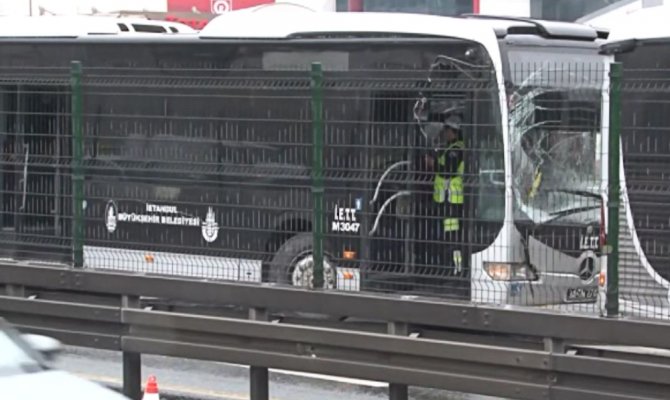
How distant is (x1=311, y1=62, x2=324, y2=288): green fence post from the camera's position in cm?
853

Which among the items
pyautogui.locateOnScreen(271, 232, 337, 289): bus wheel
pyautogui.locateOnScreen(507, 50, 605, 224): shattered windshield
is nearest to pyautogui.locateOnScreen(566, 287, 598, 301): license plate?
pyautogui.locateOnScreen(507, 50, 605, 224): shattered windshield

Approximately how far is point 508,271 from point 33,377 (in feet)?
12.8

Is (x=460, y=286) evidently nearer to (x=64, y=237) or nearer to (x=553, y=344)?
(x=553, y=344)

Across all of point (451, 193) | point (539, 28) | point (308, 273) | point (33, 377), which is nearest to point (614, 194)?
point (451, 193)

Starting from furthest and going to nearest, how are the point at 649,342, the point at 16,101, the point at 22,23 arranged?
1. the point at 22,23
2. the point at 16,101
3. the point at 649,342

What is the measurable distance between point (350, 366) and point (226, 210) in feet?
8.52

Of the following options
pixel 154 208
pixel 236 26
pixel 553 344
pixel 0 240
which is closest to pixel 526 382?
pixel 553 344

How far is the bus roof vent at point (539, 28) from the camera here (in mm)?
13109

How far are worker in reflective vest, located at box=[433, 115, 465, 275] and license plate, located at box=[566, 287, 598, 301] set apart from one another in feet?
2.92

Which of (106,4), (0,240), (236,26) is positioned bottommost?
(0,240)

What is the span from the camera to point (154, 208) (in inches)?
504

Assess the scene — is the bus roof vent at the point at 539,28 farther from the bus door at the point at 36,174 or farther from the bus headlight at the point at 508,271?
the bus door at the point at 36,174

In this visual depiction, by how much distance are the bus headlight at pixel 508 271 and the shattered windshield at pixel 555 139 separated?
36 cm

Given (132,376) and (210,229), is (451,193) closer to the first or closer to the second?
(210,229)
